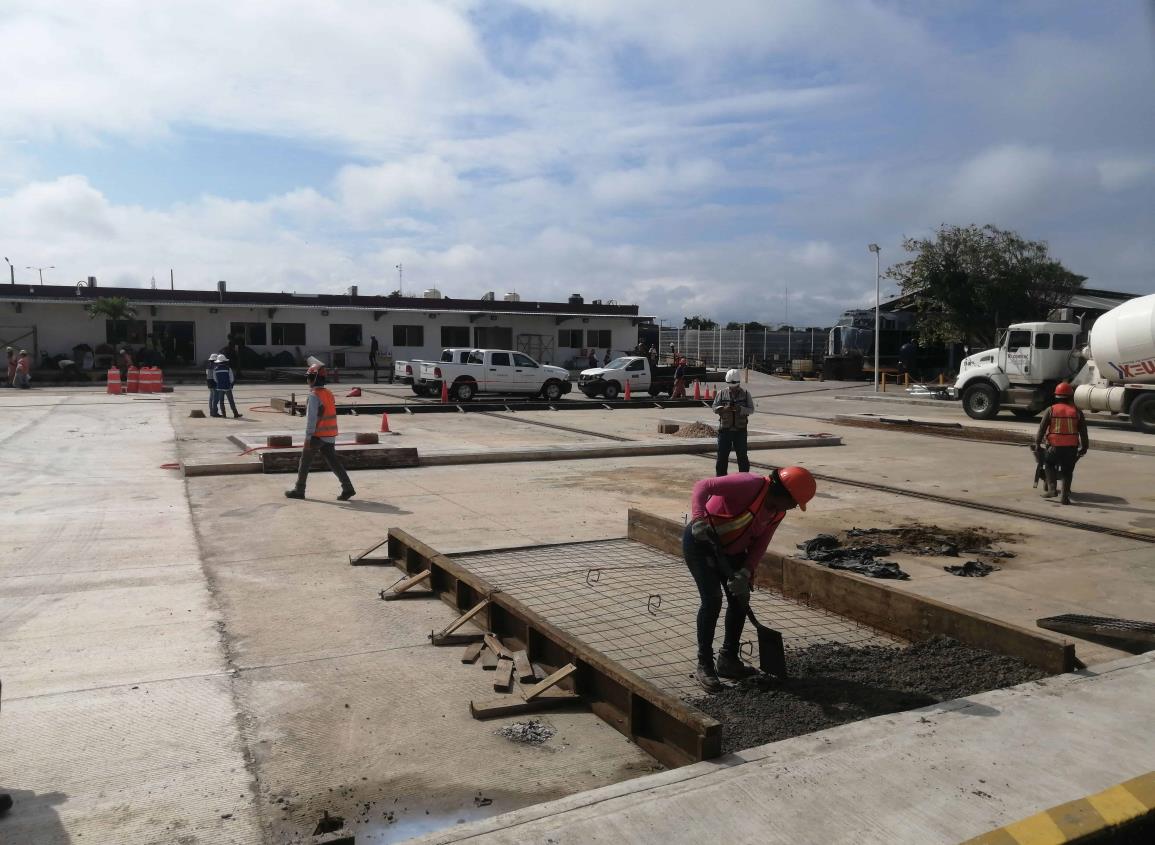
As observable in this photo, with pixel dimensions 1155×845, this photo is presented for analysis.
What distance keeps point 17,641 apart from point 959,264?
47.2m

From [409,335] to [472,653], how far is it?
44.7 metres

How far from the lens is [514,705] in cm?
527

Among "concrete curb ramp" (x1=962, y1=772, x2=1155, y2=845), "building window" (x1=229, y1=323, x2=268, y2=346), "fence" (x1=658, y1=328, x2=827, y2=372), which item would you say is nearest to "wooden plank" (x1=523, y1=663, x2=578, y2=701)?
"concrete curb ramp" (x1=962, y1=772, x2=1155, y2=845)

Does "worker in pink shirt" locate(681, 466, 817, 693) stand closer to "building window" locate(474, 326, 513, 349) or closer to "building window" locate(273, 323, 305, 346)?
"building window" locate(273, 323, 305, 346)

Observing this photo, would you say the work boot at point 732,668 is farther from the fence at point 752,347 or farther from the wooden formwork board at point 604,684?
the fence at point 752,347

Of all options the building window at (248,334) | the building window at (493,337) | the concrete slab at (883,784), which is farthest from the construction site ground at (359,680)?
Answer: the building window at (493,337)

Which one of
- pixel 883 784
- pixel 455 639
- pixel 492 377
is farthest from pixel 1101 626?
pixel 492 377

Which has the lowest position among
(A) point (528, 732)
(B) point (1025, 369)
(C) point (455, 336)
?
A: (A) point (528, 732)

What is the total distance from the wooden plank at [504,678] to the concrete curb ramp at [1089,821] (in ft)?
9.02

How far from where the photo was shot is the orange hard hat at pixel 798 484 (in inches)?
200

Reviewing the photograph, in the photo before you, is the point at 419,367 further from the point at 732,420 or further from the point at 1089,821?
the point at 1089,821

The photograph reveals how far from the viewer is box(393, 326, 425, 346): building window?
49.4m

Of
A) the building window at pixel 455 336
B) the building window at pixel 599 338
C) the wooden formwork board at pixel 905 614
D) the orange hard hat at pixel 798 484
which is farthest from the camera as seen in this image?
the building window at pixel 599 338

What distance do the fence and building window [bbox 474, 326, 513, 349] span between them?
14.0 meters
